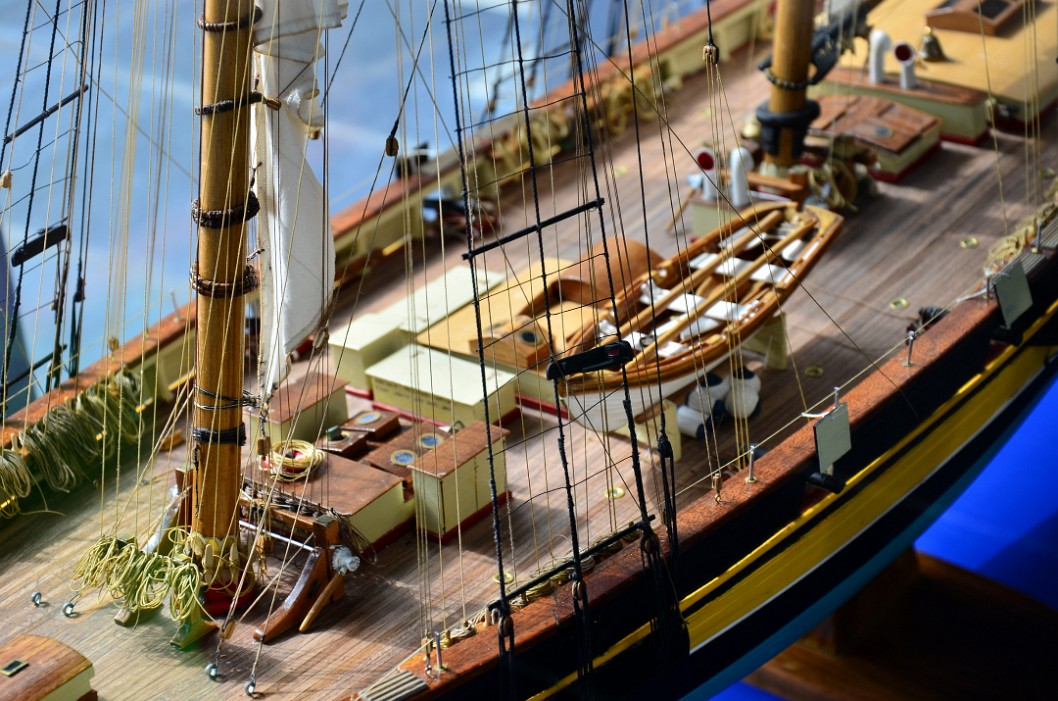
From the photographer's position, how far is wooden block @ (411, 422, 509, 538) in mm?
5820

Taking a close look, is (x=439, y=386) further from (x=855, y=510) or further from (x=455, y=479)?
(x=855, y=510)

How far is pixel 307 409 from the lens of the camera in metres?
6.32

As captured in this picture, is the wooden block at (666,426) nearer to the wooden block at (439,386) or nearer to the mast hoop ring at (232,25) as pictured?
the wooden block at (439,386)

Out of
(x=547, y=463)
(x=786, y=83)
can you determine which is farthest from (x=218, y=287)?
(x=786, y=83)

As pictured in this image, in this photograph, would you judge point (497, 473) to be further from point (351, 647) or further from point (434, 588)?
point (351, 647)

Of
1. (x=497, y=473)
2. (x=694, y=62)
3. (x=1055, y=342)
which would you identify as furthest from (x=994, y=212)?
(x=497, y=473)

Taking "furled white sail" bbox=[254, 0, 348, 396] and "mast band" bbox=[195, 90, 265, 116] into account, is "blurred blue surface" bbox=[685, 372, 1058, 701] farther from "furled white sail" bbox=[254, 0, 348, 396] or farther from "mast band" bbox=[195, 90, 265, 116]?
"mast band" bbox=[195, 90, 265, 116]

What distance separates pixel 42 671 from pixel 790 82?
16.6ft

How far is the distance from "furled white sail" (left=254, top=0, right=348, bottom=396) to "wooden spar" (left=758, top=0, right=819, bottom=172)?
3412mm

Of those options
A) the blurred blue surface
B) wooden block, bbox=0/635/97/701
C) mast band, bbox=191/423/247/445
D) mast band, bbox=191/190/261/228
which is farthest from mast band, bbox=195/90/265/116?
the blurred blue surface

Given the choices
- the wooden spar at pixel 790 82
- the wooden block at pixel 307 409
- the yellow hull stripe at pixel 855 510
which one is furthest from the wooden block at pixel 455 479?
the wooden spar at pixel 790 82

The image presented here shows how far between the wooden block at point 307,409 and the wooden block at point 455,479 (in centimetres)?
58

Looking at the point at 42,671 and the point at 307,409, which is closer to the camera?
the point at 42,671

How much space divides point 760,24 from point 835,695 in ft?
16.5
